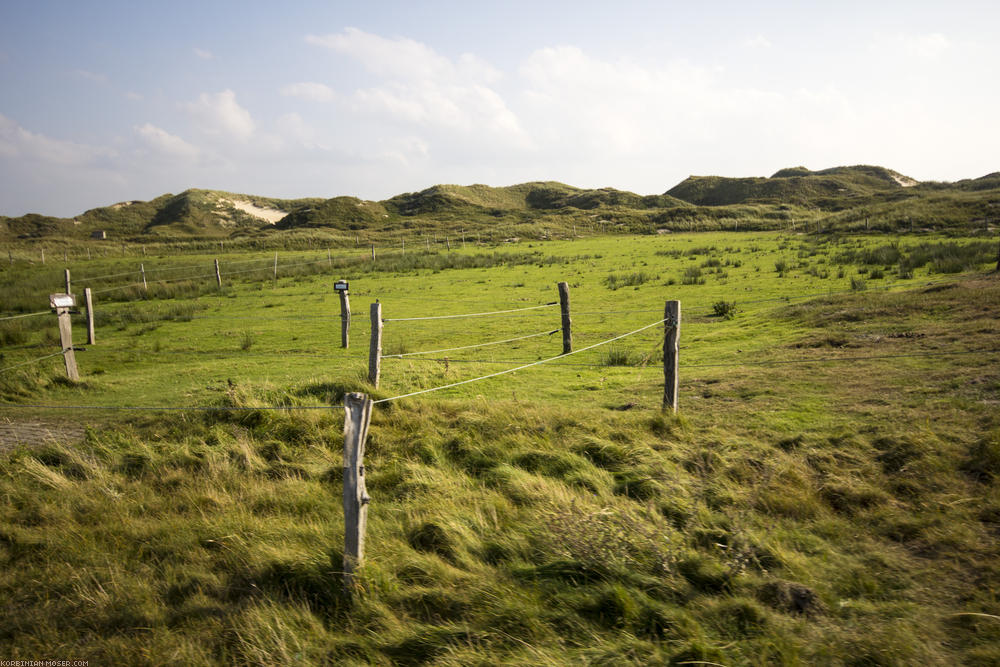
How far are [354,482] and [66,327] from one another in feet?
34.0

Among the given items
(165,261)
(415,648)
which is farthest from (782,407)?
(165,261)

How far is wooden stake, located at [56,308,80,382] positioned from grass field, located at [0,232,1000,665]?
26 cm

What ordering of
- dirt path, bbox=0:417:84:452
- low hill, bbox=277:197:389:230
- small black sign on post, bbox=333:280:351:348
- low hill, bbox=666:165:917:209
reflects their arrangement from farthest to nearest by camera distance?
low hill, bbox=666:165:917:209
low hill, bbox=277:197:389:230
small black sign on post, bbox=333:280:351:348
dirt path, bbox=0:417:84:452

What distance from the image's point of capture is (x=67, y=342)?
11273mm

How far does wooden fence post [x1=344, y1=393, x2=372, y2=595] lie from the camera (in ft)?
13.5

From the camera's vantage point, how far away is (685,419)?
7316 mm

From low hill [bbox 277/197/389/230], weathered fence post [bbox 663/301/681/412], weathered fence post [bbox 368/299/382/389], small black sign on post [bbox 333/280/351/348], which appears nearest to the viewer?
weathered fence post [bbox 663/301/681/412]

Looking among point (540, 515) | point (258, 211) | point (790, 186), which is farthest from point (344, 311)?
point (258, 211)

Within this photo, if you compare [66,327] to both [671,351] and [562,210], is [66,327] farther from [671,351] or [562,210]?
[562,210]

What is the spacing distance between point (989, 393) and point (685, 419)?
410cm

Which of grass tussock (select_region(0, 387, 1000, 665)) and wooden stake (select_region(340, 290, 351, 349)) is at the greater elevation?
wooden stake (select_region(340, 290, 351, 349))

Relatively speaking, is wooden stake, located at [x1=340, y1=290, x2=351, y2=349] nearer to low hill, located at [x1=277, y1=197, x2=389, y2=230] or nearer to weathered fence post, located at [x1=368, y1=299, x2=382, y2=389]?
weathered fence post, located at [x1=368, y1=299, x2=382, y2=389]

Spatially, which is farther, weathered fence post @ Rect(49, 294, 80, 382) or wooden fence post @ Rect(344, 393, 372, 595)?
weathered fence post @ Rect(49, 294, 80, 382)

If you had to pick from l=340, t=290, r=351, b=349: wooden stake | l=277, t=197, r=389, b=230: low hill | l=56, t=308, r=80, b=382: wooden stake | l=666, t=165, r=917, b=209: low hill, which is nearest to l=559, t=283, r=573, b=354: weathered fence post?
l=340, t=290, r=351, b=349: wooden stake
